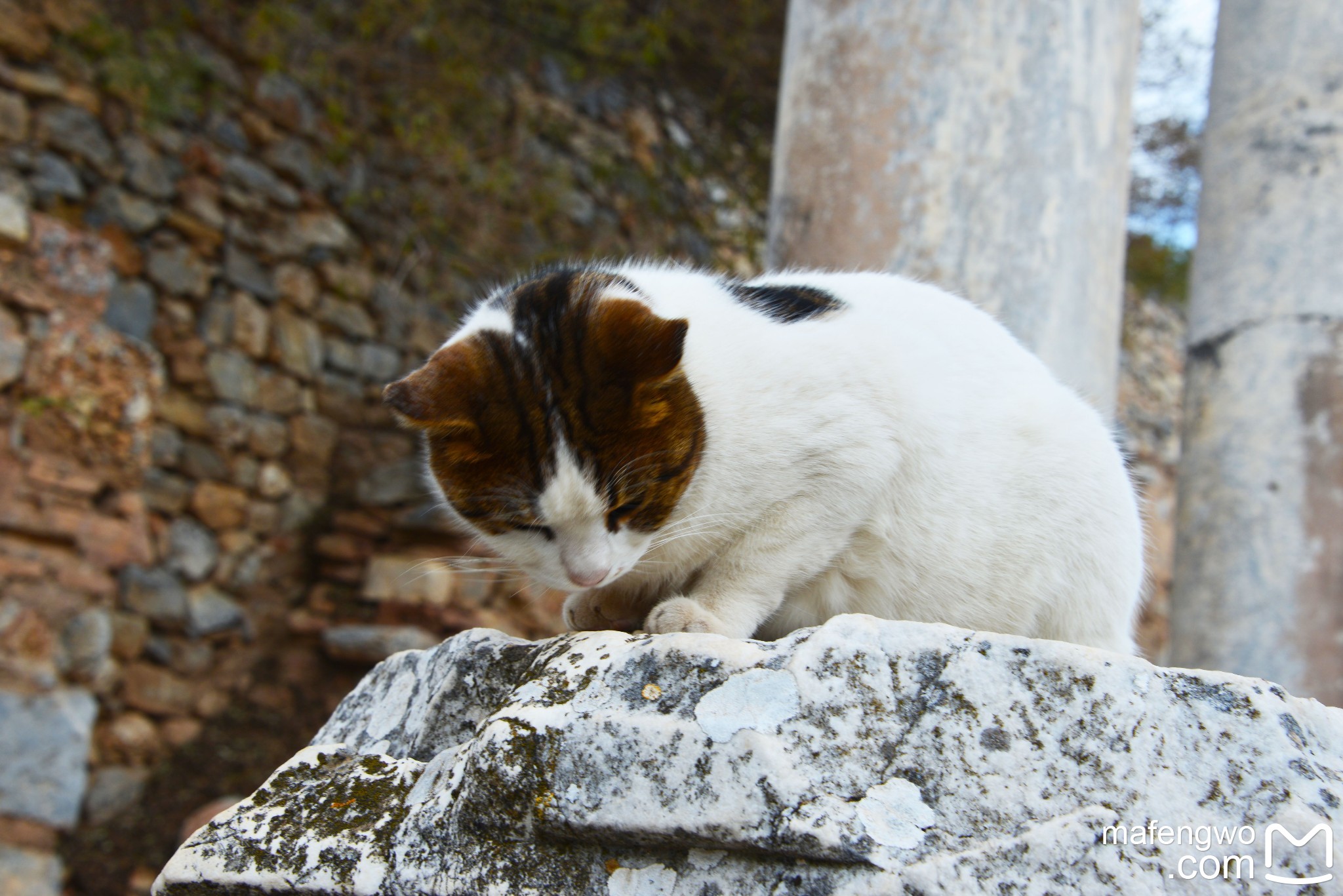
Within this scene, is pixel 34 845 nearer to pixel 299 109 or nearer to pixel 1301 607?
pixel 299 109

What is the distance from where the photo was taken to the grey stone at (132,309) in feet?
14.6

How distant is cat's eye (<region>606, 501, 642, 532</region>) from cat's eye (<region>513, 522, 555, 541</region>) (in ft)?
0.31

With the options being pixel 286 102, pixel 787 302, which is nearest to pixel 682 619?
pixel 787 302

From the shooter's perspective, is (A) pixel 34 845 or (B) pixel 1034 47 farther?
(A) pixel 34 845

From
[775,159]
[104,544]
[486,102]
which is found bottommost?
[104,544]

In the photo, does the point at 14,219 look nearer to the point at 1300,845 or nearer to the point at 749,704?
the point at 749,704

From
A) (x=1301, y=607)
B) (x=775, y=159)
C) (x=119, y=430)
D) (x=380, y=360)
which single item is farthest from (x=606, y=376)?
(x=380, y=360)

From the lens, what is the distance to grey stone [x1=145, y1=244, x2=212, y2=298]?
466 cm

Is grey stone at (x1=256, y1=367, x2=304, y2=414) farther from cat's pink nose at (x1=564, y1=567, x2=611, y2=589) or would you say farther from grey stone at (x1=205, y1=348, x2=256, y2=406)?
cat's pink nose at (x1=564, y1=567, x2=611, y2=589)

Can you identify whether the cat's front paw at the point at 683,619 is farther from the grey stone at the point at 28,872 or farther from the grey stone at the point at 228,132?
the grey stone at the point at 228,132

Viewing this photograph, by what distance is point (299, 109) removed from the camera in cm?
527

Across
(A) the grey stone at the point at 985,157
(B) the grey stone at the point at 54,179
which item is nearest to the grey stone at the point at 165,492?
(B) the grey stone at the point at 54,179

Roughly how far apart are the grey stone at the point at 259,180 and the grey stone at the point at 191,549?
67.9 inches

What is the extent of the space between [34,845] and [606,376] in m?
3.86
